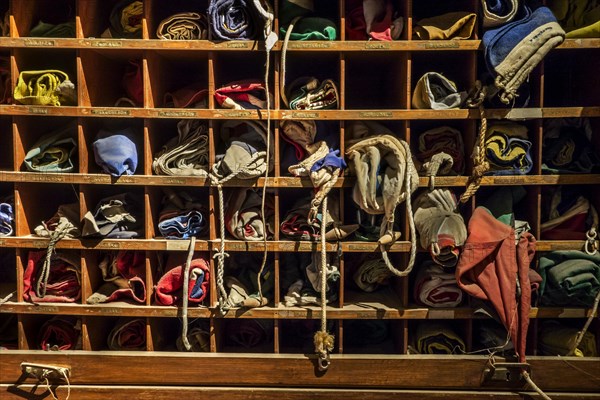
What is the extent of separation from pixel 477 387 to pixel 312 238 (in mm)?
924

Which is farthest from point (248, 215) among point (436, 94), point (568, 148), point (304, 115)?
point (568, 148)

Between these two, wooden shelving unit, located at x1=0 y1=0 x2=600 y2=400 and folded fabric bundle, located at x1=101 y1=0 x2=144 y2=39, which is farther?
folded fabric bundle, located at x1=101 y1=0 x2=144 y2=39

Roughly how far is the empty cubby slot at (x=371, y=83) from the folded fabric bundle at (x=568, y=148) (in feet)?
2.21

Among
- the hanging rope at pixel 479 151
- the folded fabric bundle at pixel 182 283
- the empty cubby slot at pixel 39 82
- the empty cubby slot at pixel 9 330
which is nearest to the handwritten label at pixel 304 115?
the hanging rope at pixel 479 151

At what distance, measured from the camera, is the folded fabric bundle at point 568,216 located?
6.95 ft

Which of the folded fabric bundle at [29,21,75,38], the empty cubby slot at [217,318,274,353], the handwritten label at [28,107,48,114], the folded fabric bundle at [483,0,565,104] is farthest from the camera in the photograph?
the empty cubby slot at [217,318,274,353]

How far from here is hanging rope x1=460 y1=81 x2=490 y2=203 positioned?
79.3 inches

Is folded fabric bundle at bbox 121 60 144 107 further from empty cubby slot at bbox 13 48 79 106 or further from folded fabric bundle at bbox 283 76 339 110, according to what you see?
folded fabric bundle at bbox 283 76 339 110

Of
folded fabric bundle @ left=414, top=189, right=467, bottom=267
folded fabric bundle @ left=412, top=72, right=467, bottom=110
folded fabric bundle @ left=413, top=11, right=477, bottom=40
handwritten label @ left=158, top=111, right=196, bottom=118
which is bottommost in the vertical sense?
folded fabric bundle @ left=414, top=189, right=467, bottom=267

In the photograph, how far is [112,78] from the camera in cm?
232

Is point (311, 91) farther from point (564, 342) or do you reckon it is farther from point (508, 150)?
point (564, 342)

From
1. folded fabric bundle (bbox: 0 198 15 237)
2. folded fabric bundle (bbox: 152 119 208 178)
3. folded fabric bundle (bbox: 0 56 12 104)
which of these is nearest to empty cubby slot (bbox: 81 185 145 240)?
folded fabric bundle (bbox: 152 119 208 178)

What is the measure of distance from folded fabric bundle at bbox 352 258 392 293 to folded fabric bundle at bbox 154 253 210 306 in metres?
0.68

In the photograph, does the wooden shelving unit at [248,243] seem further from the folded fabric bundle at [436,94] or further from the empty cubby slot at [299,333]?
the empty cubby slot at [299,333]
